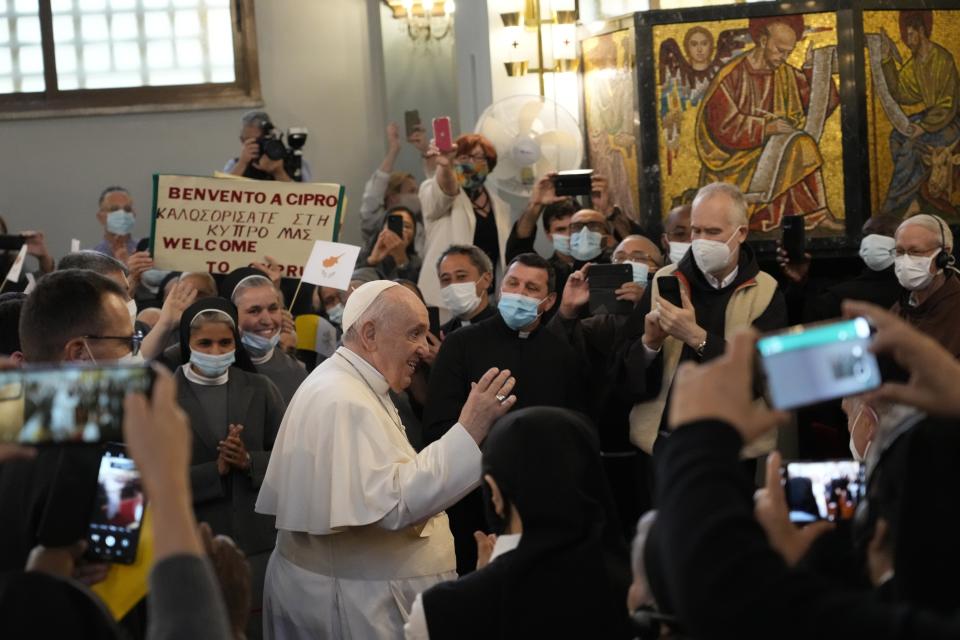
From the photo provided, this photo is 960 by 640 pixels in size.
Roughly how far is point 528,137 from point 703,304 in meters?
4.88

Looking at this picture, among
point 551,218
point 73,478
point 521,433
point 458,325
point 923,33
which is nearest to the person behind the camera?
point 73,478

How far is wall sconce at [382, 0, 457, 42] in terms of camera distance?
46.6 feet

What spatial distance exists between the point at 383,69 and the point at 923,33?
5.45 m

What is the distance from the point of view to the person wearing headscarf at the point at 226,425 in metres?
5.87

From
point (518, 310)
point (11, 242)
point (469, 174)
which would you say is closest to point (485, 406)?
point (518, 310)

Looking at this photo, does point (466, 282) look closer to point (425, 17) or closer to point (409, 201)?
point (409, 201)

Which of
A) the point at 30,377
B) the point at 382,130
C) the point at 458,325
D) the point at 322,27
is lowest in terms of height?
the point at 458,325

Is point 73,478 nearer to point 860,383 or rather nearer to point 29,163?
point 860,383

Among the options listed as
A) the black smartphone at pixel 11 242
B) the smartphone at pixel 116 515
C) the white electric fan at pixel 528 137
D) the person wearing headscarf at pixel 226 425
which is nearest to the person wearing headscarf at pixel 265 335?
the person wearing headscarf at pixel 226 425

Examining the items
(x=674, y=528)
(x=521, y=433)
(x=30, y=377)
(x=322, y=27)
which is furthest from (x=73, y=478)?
(x=322, y=27)

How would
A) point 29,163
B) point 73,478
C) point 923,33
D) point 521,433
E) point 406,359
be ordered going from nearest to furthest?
point 73,478 < point 521,433 < point 406,359 < point 923,33 < point 29,163

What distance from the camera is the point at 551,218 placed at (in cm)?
918

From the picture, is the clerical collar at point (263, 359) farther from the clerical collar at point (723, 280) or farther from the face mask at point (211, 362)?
the clerical collar at point (723, 280)

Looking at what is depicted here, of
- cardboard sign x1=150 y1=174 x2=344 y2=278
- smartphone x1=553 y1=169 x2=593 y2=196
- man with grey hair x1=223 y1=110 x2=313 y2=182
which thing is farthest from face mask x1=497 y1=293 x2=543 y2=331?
man with grey hair x1=223 y1=110 x2=313 y2=182
